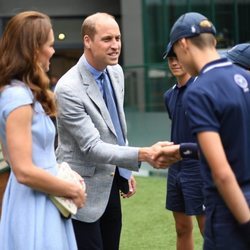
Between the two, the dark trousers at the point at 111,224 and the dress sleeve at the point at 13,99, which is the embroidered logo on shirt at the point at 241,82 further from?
the dark trousers at the point at 111,224

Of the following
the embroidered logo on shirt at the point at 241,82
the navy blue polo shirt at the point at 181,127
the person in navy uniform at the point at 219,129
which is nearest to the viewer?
the person in navy uniform at the point at 219,129

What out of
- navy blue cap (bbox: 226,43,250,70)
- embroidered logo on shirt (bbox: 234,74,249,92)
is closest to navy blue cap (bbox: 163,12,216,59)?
embroidered logo on shirt (bbox: 234,74,249,92)

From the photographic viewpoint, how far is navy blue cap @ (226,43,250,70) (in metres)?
4.79

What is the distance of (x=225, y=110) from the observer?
9.79ft

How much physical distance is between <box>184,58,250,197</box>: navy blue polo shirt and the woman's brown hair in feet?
2.46

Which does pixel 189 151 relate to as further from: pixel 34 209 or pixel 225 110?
pixel 34 209

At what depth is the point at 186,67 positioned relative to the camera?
3207 mm

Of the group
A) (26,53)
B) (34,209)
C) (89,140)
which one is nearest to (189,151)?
(89,140)

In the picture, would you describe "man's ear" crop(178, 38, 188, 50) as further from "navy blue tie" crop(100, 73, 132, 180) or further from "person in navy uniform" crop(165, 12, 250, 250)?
"navy blue tie" crop(100, 73, 132, 180)

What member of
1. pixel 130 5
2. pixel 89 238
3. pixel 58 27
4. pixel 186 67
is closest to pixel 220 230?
pixel 186 67

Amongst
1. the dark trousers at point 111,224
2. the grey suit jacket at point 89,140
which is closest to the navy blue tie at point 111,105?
the grey suit jacket at point 89,140

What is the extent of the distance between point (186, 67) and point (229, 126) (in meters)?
0.38

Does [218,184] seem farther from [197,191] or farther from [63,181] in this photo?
[197,191]

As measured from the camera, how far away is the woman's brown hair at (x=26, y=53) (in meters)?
3.27
